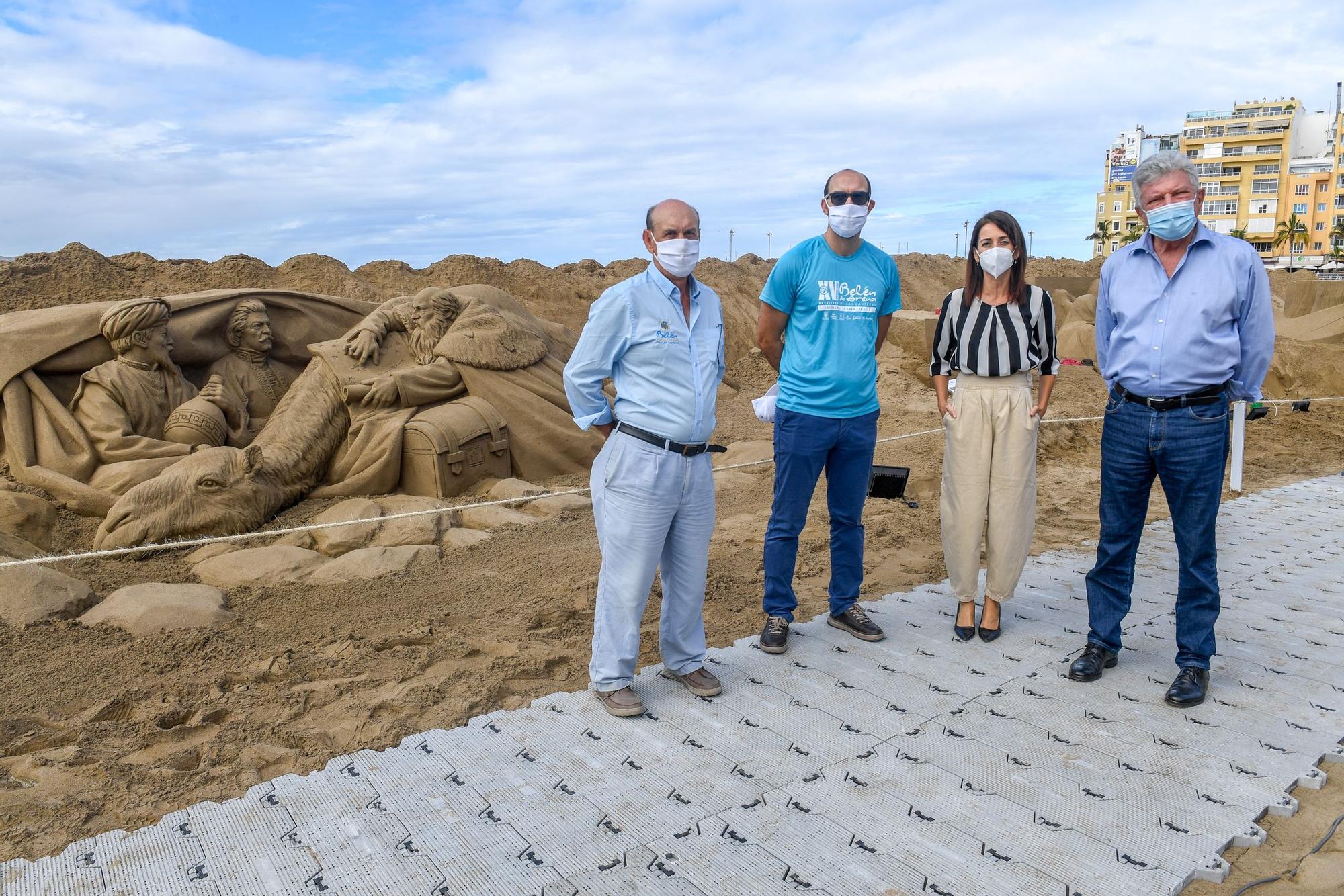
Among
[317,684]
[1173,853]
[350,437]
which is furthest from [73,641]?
[1173,853]

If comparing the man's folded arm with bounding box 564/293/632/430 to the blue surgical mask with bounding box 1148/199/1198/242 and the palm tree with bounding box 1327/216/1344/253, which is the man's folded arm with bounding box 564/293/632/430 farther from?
the palm tree with bounding box 1327/216/1344/253

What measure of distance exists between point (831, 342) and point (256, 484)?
389 centimetres

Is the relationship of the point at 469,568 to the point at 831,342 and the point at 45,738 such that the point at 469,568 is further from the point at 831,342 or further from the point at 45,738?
the point at 831,342

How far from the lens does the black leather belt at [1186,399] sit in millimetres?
3047

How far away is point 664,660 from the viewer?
3.31m

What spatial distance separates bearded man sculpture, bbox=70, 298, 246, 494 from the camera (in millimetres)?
5707

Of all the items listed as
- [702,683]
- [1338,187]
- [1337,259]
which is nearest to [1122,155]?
[1338,187]

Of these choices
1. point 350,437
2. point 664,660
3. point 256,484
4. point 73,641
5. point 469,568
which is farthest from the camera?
point 350,437

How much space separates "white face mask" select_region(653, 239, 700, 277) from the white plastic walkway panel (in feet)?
4.86

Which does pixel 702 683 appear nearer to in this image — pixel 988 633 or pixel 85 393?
pixel 988 633

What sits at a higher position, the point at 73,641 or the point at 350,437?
the point at 350,437

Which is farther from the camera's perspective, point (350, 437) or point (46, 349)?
point (350, 437)

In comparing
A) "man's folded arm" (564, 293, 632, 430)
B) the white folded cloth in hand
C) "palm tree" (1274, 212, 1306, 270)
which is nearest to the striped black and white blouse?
the white folded cloth in hand

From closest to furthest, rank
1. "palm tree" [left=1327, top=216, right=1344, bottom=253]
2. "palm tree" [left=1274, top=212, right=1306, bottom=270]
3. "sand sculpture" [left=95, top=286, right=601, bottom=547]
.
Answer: "sand sculpture" [left=95, top=286, right=601, bottom=547], "palm tree" [left=1327, top=216, right=1344, bottom=253], "palm tree" [left=1274, top=212, right=1306, bottom=270]
